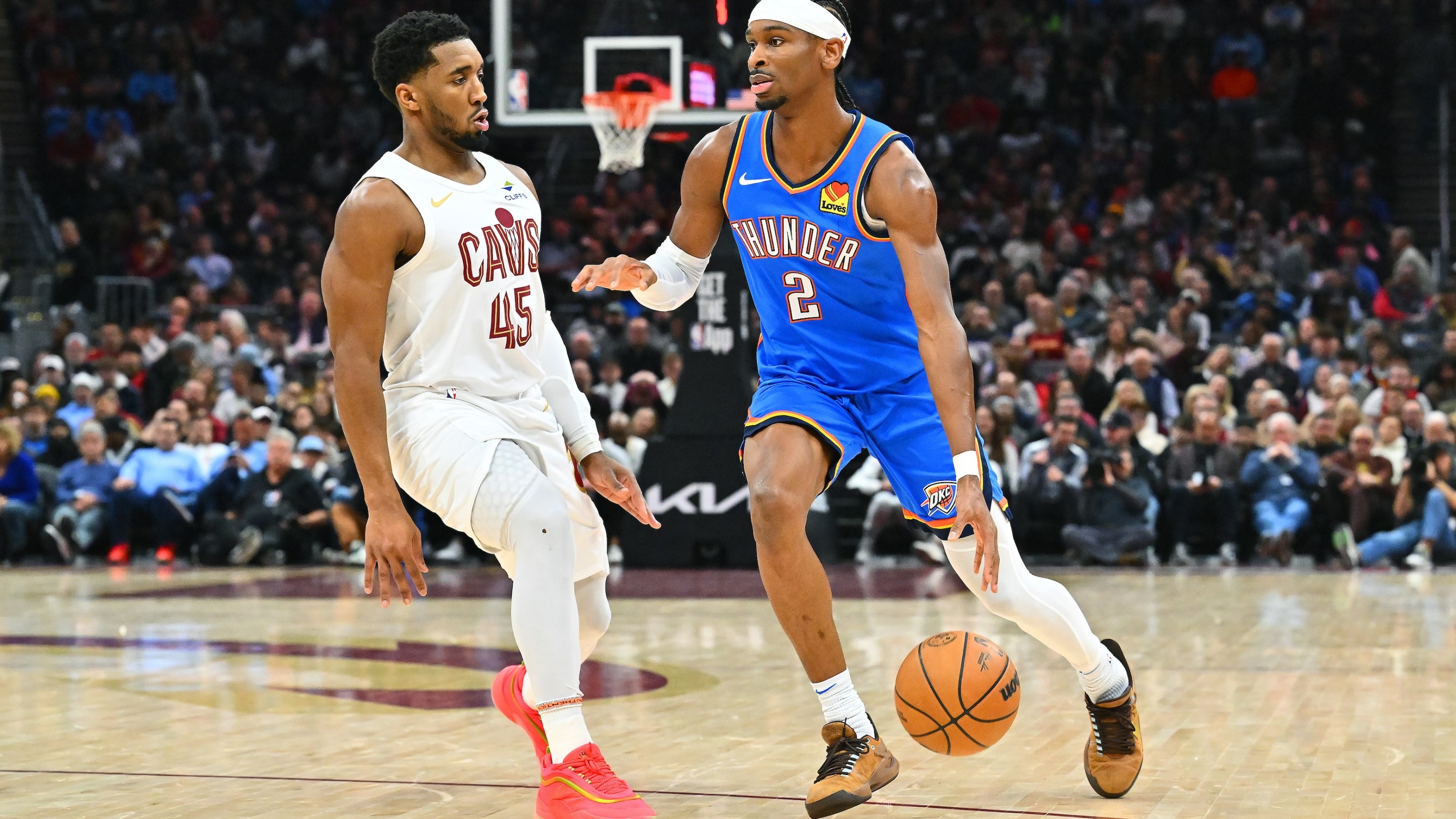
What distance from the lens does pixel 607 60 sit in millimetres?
12852

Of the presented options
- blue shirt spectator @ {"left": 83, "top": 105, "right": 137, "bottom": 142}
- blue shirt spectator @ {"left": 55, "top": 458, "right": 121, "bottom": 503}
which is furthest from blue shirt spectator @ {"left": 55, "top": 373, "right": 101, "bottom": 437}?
blue shirt spectator @ {"left": 83, "top": 105, "right": 137, "bottom": 142}

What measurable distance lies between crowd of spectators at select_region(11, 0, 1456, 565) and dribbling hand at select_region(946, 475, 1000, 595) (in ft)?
29.9

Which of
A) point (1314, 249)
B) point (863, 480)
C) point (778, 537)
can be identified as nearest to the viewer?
point (778, 537)

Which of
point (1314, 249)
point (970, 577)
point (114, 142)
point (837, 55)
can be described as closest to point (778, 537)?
point (970, 577)

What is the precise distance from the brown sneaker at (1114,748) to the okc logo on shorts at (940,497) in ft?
2.57

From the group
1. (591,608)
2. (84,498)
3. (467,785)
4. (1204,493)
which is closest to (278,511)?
(84,498)

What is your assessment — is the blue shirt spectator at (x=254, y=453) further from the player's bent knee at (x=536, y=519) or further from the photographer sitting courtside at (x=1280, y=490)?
the player's bent knee at (x=536, y=519)

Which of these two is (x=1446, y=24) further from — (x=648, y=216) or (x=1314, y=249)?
(x=648, y=216)

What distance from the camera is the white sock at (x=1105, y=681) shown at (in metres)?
5.23

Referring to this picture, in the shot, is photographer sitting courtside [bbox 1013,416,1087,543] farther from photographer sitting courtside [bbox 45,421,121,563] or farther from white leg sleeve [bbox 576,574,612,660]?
white leg sleeve [bbox 576,574,612,660]

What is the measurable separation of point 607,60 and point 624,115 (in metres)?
0.47

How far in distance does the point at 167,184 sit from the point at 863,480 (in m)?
11.1

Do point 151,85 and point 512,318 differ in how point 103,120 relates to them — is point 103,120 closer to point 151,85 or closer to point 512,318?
point 151,85

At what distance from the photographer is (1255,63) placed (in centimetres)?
2064
